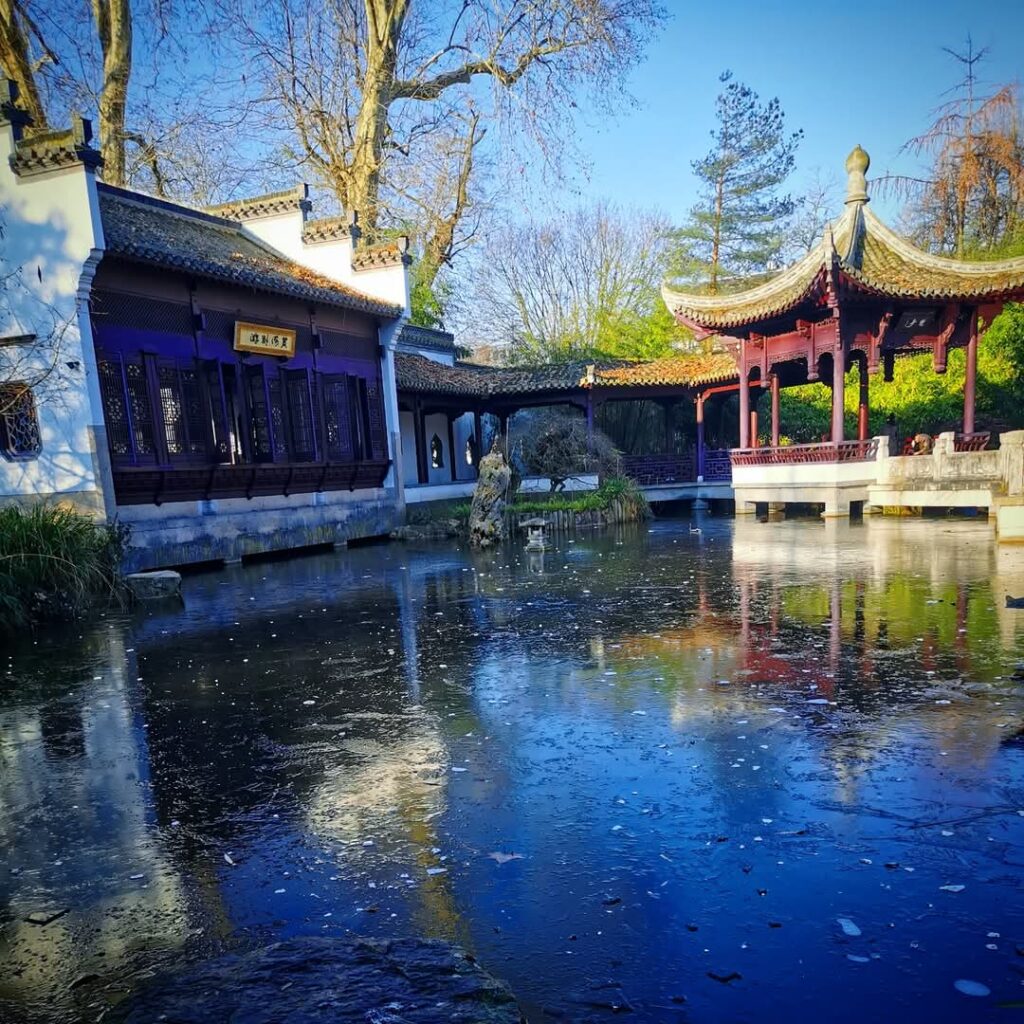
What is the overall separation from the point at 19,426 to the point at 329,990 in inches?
449

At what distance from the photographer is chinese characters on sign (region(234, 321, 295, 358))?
13188mm

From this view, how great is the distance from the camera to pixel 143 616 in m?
8.08

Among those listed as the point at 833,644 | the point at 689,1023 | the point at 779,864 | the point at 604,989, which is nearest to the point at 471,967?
the point at 604,989

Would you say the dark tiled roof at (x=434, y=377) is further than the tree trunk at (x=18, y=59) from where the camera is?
Yes

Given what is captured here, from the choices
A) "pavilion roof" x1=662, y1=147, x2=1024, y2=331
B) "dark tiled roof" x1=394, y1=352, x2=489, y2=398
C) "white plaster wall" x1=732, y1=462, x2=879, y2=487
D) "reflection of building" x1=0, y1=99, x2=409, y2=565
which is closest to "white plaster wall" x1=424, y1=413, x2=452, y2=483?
"dark tiled roof" x1=394, y1=352, x2=489, y2=398

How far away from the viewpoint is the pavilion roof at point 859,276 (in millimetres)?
14234

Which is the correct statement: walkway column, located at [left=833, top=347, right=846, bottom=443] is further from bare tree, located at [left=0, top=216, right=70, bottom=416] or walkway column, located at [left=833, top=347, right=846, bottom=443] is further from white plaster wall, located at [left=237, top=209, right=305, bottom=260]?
bare tree, located at [left=0, top=216, right=70, bottom=416]

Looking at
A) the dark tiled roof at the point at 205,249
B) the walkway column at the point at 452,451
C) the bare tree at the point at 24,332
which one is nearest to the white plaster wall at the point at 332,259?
the dark tiled roof at the point at 205,249

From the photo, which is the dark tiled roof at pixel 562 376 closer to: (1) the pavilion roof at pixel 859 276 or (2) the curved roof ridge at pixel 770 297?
(2) the curved roof ridge at pixel 770 297

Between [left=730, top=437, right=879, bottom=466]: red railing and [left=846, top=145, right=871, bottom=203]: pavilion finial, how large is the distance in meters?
5.47

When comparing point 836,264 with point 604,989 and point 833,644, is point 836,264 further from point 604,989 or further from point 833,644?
point 604,989

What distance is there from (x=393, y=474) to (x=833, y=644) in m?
13.1

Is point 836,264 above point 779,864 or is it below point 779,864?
above

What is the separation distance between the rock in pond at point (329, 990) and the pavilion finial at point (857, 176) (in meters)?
18.4
